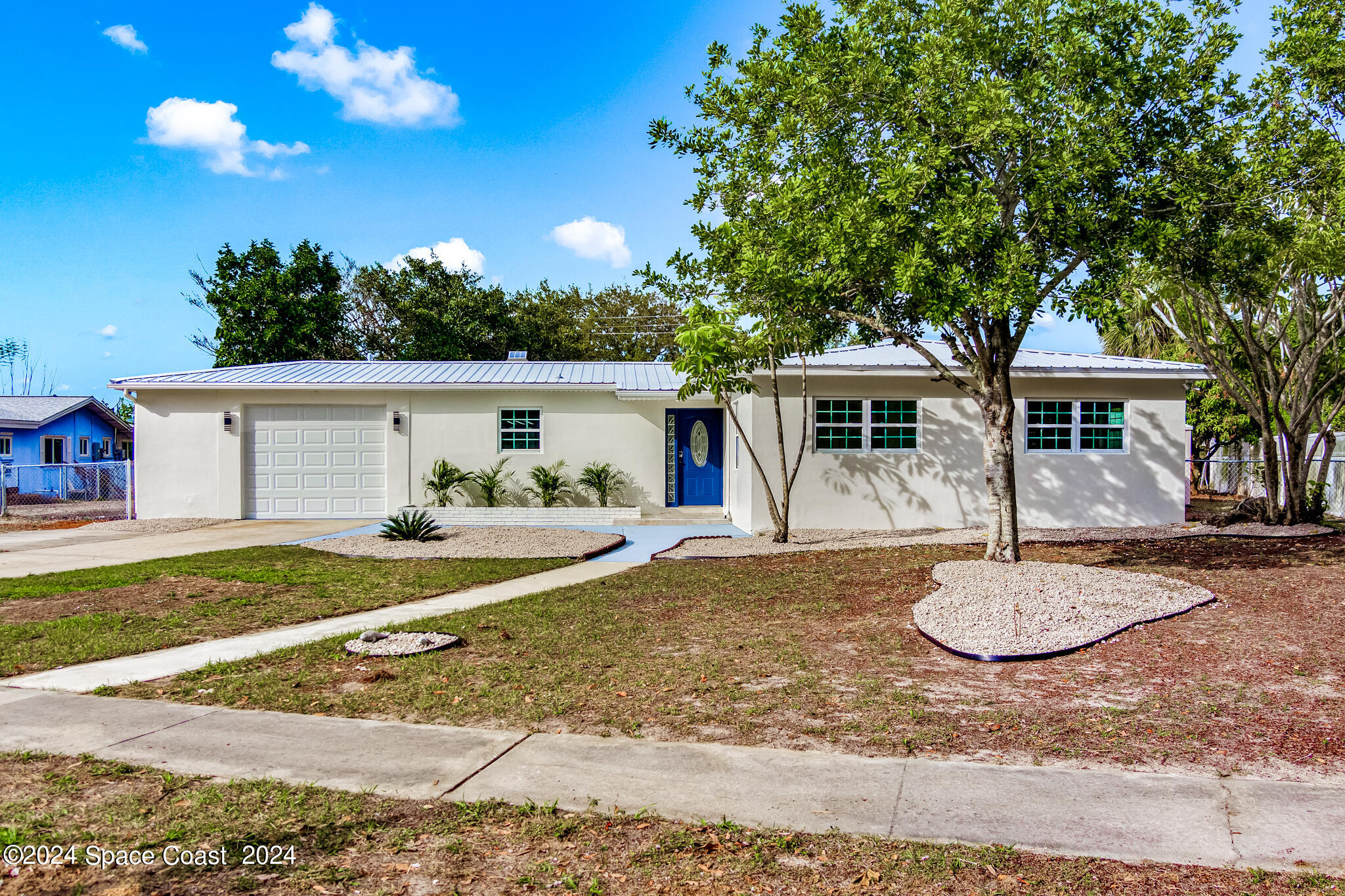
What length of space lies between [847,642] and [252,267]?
99.6 ft

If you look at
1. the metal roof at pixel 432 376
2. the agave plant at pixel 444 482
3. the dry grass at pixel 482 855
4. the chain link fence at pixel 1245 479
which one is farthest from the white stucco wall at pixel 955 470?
the dry grass at pixel 482 855

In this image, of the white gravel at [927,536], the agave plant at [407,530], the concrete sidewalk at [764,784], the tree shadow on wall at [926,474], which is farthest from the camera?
the tree shadow on wall at [926,474]

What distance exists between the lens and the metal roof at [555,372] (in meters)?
14.8

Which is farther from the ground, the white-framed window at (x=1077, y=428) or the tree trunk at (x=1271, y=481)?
the white-framed window at (x=1077, y=428)

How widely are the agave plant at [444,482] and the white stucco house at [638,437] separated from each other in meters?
0.19

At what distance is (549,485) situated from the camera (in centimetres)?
1712

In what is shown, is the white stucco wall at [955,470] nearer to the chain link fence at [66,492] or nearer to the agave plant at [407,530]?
the agave plant at [407,530]

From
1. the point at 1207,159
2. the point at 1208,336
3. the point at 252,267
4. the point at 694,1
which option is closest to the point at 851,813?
the point at 1207,159

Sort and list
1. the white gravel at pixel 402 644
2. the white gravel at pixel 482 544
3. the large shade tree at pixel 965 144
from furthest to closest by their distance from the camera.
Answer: the white gravel at pixel 482 544 < the large shade tree at pixel 965 144 < the white gravel at pixel 402 644

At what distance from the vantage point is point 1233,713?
4906mm

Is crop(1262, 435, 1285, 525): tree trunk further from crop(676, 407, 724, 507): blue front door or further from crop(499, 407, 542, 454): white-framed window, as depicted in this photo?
crop(499, 407, 542, 454): white-framed window

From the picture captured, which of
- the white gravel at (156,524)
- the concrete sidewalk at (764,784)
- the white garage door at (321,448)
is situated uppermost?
the white garage door at (321,448)

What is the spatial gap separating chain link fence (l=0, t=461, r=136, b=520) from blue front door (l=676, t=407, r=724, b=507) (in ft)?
38.8

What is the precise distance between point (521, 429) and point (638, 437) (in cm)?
244
